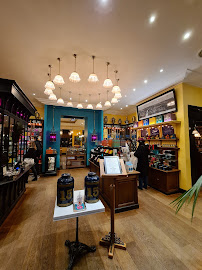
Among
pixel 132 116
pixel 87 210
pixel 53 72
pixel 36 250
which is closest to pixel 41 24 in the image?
pixel 53 72

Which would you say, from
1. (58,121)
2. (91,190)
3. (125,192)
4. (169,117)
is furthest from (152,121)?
(58,121)

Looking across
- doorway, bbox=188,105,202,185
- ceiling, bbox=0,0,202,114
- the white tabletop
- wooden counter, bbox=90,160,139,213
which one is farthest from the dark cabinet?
the white tabletop

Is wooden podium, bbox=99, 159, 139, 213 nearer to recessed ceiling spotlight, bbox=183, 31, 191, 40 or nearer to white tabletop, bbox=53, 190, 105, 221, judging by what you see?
white tabletop, bbox=53, 190, 105, 221

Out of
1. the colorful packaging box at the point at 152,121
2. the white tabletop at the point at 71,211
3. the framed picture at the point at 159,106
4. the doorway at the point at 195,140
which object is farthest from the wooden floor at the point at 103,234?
the framed picture at the point at 159,106

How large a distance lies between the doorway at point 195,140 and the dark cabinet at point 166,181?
65cm

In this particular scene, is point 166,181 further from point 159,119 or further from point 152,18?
point 152,18

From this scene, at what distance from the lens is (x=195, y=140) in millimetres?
4336

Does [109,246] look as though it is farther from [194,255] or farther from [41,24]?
[41,24]

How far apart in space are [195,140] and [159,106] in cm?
180

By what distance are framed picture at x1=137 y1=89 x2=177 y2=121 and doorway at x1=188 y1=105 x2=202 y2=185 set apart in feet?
2.01

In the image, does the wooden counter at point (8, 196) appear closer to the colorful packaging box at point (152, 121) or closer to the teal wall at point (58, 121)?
the teal wall at point (58, 121)

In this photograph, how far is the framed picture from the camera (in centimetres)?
430

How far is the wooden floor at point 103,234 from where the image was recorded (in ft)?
5.45

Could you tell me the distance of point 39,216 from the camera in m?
2.69
